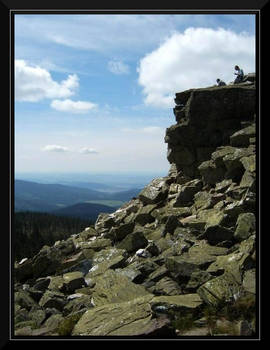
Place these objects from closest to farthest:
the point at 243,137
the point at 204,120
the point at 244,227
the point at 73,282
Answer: the point at 244,227
the point at 73,282
the point at 243,137
the point at 204,120

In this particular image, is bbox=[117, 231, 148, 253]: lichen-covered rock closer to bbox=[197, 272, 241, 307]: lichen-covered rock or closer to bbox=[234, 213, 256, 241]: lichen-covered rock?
bbox=[234, 213, 256, 241]: lichen-covered rock

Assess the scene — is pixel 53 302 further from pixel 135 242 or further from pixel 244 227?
pixel 244 227

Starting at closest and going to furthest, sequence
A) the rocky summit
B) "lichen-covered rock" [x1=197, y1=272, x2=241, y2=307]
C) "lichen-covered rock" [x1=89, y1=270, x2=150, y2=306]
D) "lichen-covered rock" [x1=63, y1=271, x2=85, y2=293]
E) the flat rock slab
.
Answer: the rocky summit
the flat rock slab
"lichen-covered rock" [x1=197, y1=272, x2=241, y2=307]
"lichen-covered rock" [x1=89, y1=270, x2=150, y2=306]
"lichen-covered rock" [x1=63, y1=271, x2=85, y2=293]

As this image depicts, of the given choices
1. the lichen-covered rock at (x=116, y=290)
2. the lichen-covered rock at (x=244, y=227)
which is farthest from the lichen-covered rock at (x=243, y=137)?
the lichen-covered rock at (x=116, y=290)

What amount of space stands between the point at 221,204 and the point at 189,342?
14.9 m

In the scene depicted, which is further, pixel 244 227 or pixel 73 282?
pixel 73 282

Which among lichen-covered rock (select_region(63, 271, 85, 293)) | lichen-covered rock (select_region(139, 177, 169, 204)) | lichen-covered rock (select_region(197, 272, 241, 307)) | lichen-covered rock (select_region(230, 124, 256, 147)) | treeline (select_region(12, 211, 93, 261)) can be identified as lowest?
treeline (select_region(12, 211, 93, 261))

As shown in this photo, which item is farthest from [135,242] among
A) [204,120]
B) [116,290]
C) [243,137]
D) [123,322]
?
[123,322]

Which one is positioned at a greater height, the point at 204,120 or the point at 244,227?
the point at 204,120

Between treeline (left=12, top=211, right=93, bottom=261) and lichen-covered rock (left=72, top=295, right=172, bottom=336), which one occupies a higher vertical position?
lichen-covered rock (left=72, top=295, right=172, bottom=336)

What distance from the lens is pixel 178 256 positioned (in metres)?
17.7

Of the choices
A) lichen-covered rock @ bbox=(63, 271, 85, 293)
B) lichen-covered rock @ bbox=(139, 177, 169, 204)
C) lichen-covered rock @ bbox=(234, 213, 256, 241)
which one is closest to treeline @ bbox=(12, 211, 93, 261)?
lichen-covered rock @ bbox=(139, 177, 169, 204)

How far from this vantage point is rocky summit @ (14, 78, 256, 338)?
11.9m

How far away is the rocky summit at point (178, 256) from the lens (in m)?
11.9
